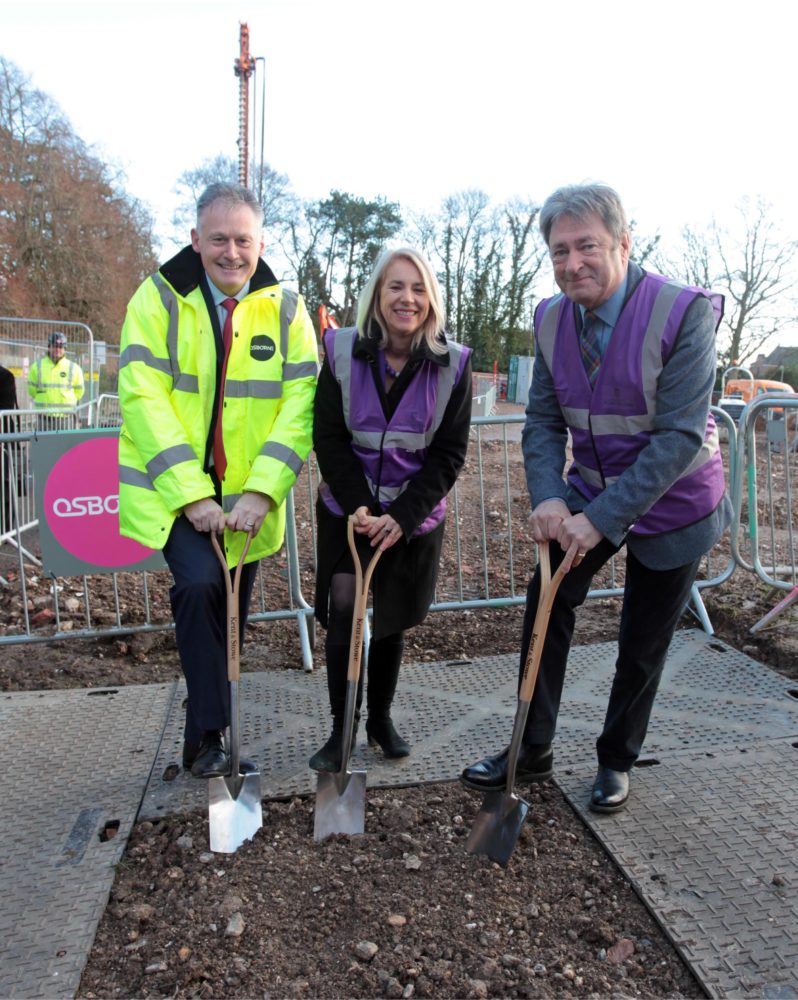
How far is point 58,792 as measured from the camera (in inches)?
121

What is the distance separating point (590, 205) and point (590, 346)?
0.45m

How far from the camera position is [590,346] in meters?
2.75

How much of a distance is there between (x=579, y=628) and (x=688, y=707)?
122 centimetres

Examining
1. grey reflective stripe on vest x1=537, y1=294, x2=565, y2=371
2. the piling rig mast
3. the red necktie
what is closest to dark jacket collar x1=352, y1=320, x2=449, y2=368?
grey reflective stripe on vest x1=537, y1=294, x2=565, y2=371

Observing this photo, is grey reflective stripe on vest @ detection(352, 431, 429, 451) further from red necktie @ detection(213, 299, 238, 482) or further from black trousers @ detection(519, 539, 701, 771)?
black trousers @ detection(519, 539, 701, 771)

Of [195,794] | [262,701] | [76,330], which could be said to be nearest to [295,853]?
[195,794]

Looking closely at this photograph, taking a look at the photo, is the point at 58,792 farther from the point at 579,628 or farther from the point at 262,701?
the point at 579,628

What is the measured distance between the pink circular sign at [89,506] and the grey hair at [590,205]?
9.26ft

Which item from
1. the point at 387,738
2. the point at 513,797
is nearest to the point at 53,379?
the point at 387,738

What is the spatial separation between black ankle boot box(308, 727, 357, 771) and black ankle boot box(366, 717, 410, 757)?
23 centimetres

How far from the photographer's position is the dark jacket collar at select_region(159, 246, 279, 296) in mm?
2957

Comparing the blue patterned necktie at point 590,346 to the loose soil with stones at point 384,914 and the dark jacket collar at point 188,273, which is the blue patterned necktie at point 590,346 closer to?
the dark jacket collar at point 188,273

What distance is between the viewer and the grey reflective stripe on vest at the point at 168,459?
287 cm

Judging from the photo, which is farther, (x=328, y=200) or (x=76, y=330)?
(x=328, y=200)
